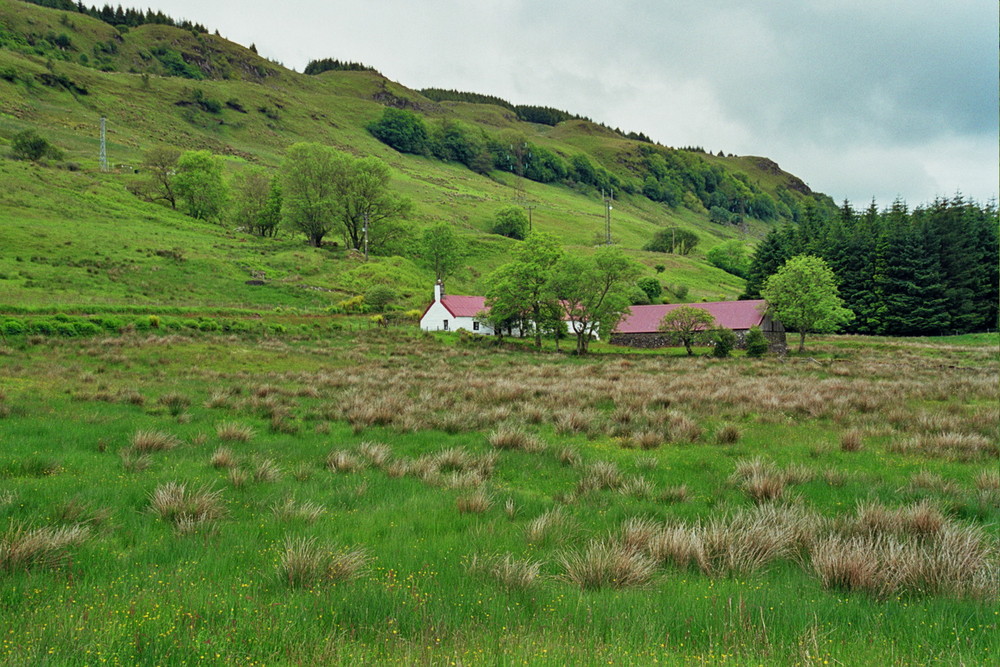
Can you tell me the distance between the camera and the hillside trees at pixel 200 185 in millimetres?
92938

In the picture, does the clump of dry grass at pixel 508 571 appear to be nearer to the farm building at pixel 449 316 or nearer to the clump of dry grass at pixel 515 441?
the clump of dry grass at pixel 515 441

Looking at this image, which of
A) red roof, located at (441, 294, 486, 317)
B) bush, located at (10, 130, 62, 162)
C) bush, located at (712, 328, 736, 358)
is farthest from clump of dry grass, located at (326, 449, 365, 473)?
bush, located at (10, 130, 62, 162)

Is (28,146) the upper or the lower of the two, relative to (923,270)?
upper

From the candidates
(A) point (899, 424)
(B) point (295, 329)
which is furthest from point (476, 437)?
(B) point (295, 329)

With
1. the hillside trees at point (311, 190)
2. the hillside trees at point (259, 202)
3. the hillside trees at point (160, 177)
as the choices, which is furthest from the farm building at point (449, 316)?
the hillside trees at point (160, 177)

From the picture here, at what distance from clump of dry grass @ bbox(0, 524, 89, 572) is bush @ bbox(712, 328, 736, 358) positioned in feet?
179

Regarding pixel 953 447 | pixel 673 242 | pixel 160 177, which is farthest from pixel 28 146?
pixel 673 242

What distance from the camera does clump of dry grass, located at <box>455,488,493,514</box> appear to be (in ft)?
24.0

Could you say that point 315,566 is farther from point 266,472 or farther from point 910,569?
point 910,569

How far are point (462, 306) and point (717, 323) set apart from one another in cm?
3256

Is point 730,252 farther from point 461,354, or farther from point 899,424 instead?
point 899,424

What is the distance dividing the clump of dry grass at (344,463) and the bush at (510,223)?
124m

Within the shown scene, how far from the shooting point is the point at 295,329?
147 ft

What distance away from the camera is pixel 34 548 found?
4.96m
